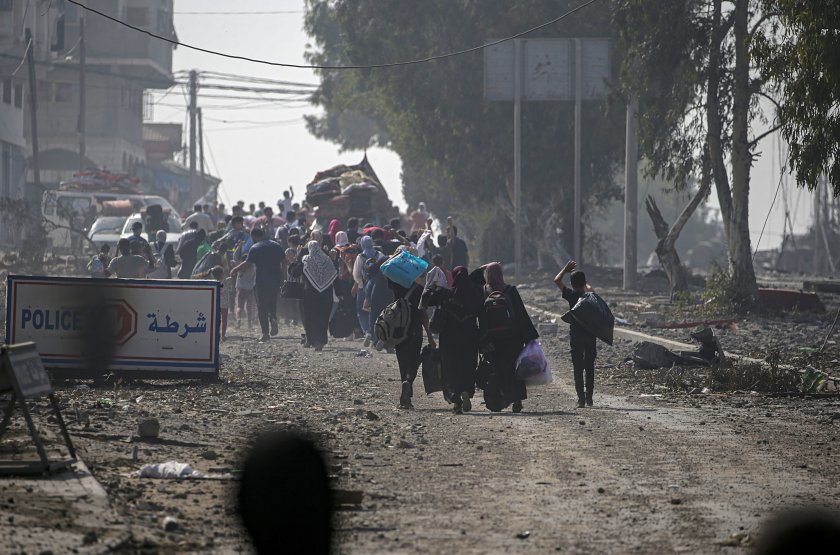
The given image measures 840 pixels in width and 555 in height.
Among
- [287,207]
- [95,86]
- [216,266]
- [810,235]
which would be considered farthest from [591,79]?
[95,86]

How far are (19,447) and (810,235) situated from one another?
6829cm

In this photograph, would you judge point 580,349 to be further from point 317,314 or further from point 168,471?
point 317,314

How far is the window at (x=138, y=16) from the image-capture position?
89.6 m

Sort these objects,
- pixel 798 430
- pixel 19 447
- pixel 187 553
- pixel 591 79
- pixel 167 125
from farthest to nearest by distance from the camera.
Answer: pixel 167 125 → pixel 591 79 → pixel 798 430 → pixel 19 447 → pixel 187 553

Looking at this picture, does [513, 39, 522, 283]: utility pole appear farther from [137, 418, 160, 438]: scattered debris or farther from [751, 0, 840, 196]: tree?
[137, 418, 160, 438]: scattered debris

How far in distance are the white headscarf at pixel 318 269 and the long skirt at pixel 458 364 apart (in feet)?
26.3

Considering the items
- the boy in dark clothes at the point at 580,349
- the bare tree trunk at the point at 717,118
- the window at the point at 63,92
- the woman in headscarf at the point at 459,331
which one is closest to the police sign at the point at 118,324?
the woman in headscarf at the point at 459,331

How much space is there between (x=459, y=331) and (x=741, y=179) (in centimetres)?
1537

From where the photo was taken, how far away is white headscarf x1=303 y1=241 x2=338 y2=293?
21938mm

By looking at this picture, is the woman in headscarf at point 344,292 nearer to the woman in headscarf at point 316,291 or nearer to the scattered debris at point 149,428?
the woman in headscarf at point 316,291

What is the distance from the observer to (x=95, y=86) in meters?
83.6

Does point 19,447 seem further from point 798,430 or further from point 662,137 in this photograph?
point 662,137

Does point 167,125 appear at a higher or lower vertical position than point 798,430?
higher

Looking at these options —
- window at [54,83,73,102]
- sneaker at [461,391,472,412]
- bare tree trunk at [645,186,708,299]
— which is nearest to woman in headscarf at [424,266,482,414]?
sneaker at [461,391,472,412]
